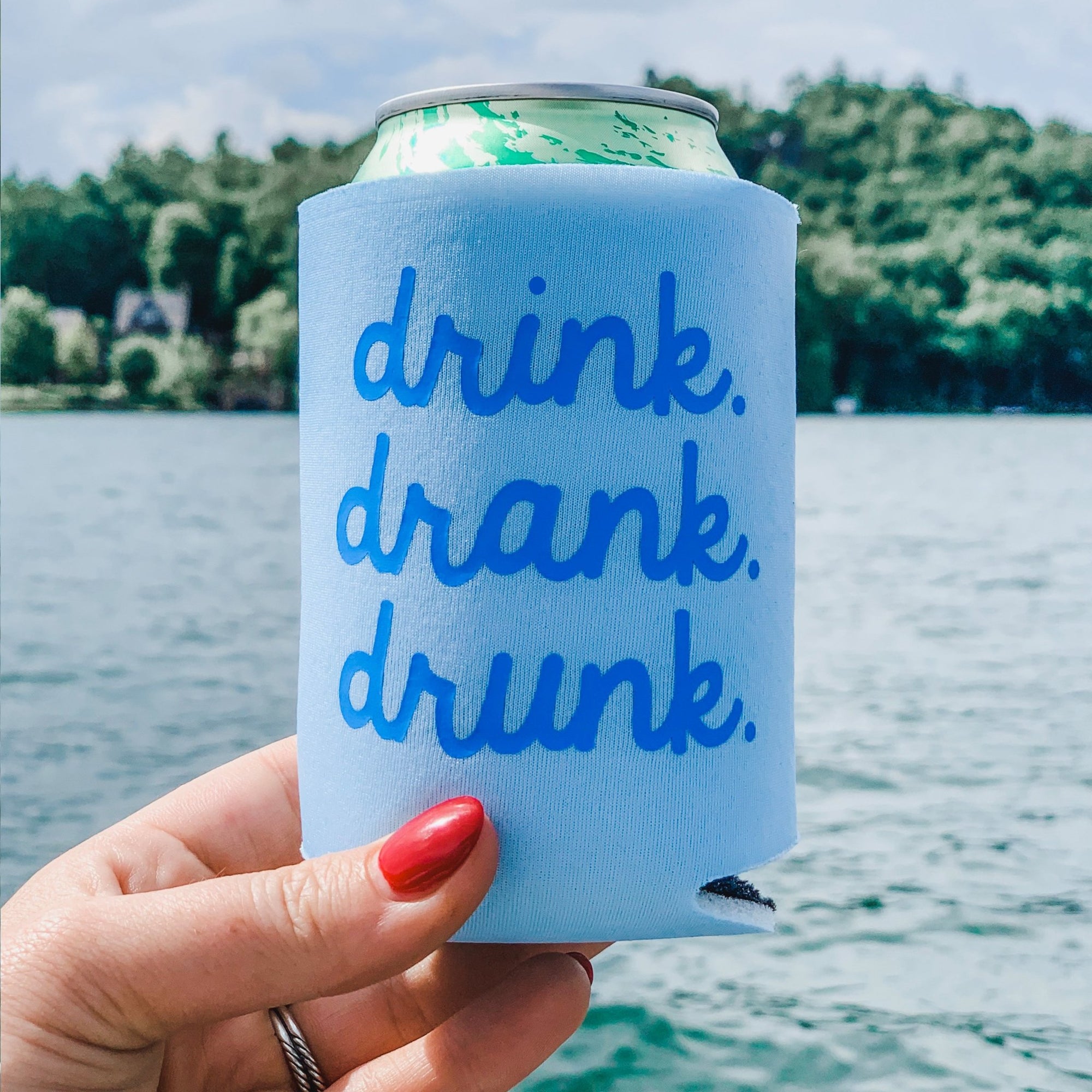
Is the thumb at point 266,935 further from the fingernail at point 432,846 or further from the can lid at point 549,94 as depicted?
the can lid at point 549,94

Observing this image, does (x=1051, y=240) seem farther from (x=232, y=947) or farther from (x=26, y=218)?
(x=232, y=947)

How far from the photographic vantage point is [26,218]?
40969 millimetres

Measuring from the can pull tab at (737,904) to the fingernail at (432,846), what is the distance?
223 millimetres

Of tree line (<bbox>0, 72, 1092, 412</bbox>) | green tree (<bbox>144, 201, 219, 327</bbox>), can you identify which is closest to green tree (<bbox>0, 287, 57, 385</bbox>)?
tree line (<bbox>0, 72, 1092, 412</bbox>)

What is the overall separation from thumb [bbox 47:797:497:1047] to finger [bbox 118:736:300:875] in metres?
0.38

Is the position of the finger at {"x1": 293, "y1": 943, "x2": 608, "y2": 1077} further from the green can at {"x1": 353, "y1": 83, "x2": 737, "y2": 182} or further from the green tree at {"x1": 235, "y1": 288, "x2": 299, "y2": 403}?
the green tree at {"x1": 235, "y1": 288, "x2": 299, "y2": 403}

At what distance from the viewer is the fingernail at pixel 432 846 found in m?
1.09

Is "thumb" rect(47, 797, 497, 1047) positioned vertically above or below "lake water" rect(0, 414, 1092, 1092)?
above

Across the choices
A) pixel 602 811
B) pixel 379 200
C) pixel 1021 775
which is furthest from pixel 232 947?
pixel 1021 775

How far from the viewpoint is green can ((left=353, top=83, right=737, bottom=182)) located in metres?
1.13

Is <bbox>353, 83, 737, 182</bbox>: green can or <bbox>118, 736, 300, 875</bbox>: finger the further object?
<bbox>118, 736, 300, 875</bbox>: finger

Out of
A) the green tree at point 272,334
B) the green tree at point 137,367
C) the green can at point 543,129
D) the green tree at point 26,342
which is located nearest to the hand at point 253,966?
the green can at point 543,129

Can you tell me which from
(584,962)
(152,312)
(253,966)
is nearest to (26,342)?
(152,312)

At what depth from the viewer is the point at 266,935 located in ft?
3.90
